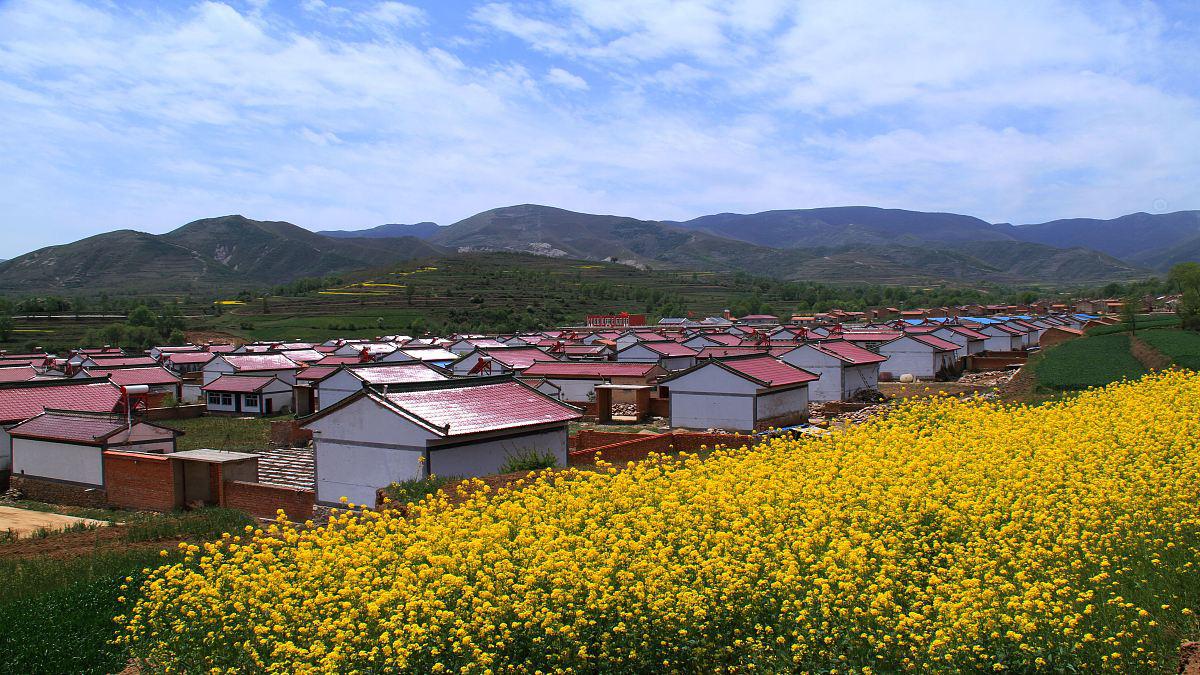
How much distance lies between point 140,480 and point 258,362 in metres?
33.1

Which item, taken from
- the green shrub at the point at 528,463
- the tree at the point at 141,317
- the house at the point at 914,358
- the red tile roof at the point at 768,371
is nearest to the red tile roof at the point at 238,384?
the red tile roof at the point at 768,371

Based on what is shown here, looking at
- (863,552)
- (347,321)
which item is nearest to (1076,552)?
(863,552)

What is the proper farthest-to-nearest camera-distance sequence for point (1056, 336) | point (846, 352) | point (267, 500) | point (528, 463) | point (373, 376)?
point (1056, 336) < point (846, 352) < point (373, 376) < point (267, 500) < point (528, 463)

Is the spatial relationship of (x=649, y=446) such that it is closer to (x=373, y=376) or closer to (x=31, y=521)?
(x=373, y=376)

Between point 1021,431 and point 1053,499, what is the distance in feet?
13.1

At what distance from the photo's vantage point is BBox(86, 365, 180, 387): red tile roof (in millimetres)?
48925

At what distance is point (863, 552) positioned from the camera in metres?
7.30

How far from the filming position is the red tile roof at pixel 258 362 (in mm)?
51531

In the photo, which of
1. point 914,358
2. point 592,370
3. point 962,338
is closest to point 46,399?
point 592,370

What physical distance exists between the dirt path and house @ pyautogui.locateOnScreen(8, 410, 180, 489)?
117ft

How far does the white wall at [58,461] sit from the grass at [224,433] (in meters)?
5.47

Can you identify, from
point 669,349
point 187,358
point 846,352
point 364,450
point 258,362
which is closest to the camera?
point 364,450

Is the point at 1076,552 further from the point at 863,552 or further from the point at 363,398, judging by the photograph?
the point at 363,398

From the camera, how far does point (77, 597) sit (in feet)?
35.5
